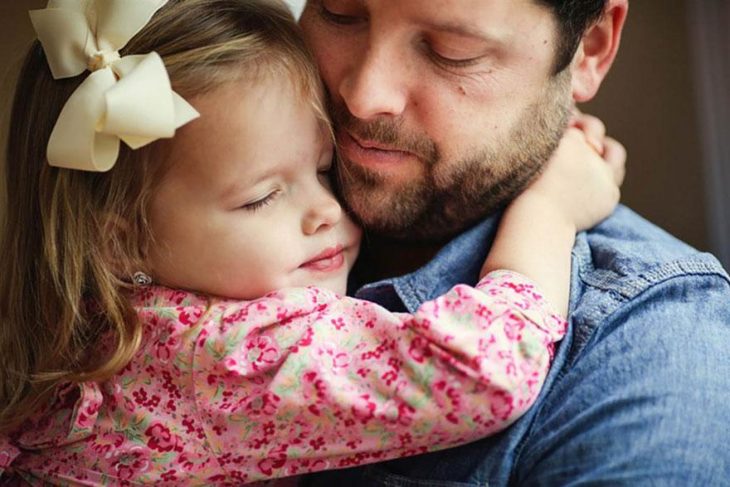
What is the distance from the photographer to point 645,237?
144 cm

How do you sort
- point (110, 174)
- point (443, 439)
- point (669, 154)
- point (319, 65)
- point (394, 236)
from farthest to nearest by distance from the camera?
1. point (669, 154)
2. point (394, 236)
3. point (319, 65)
4. point (110, 174)
5. point (443, 439)

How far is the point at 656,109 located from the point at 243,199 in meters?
1.49

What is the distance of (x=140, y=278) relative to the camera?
124cm

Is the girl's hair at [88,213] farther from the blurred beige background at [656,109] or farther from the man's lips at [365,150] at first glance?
the blurred beige background at [656,109]

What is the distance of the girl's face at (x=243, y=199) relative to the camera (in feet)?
3.87

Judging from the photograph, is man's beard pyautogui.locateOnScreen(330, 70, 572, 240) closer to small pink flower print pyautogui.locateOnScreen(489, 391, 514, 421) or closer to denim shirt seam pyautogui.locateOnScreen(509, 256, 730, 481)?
denim shirt seam pyautogui.locateOnScreen(509, 256, 730, 481)

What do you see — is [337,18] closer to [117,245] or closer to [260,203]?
[260,203]

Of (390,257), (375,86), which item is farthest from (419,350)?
(390,257)

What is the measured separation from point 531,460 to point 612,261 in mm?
332

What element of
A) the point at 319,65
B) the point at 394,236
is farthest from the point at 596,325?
the point at 319,65

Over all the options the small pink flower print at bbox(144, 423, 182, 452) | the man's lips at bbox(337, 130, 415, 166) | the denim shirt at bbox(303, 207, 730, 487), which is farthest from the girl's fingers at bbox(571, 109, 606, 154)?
the small pink flower print at bbox(144, 423, 182, 452)

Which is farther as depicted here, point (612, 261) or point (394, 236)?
point (394, 236)

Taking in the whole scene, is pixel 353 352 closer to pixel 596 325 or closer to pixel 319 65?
pixel 596 325

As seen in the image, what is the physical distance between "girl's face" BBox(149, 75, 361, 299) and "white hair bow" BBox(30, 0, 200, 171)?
0.08 meters
